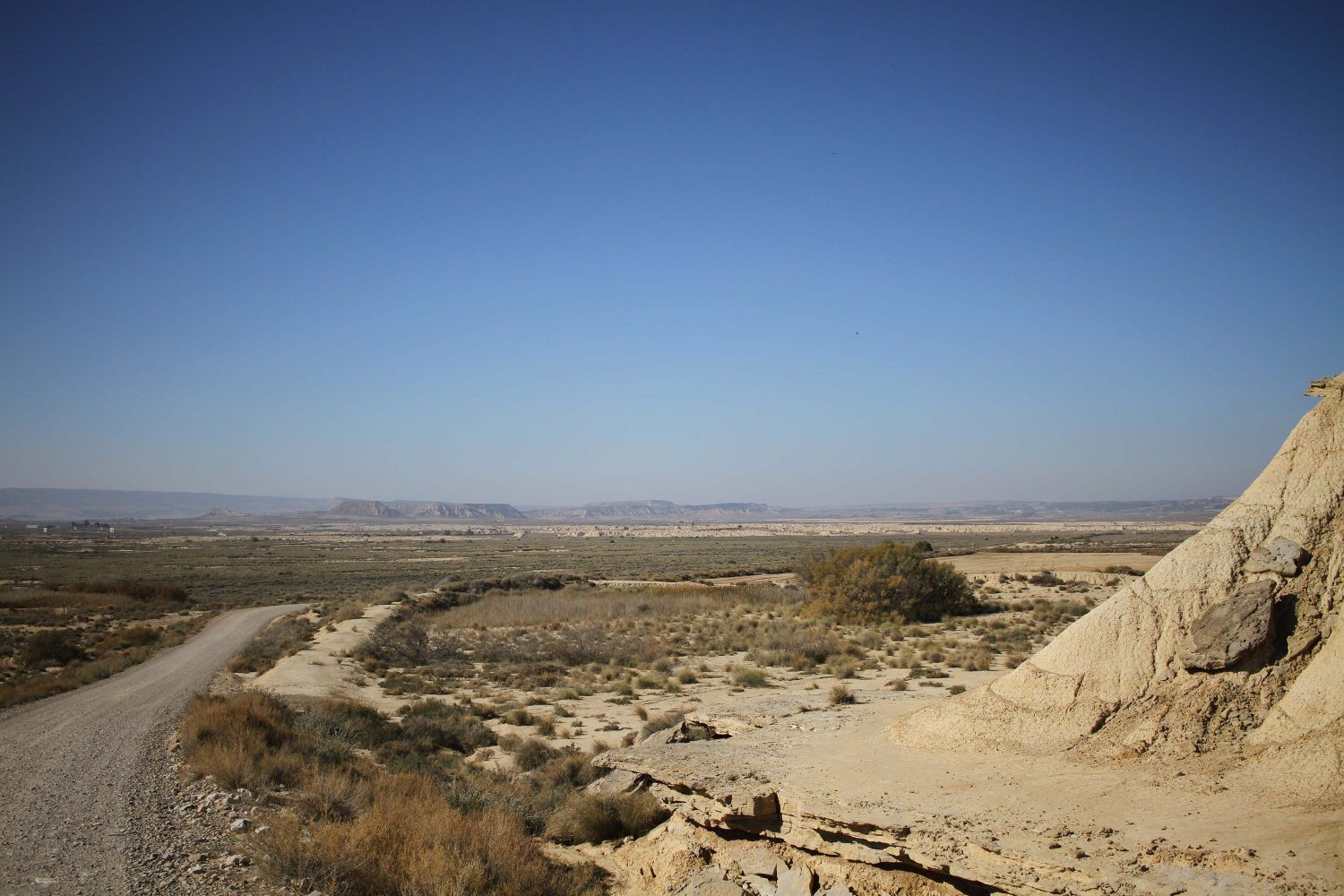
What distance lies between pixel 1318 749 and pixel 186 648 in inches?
1208

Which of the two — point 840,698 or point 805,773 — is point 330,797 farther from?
point 840,698

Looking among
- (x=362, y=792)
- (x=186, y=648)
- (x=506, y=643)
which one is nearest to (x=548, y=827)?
(x=362, y=792)

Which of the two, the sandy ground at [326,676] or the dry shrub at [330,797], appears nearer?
the dry shrub at [330,797]

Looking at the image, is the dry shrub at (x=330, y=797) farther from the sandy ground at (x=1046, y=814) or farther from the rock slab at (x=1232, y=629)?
the rock slab at (x=1232, y=629)

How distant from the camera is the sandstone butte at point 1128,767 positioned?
599 cm

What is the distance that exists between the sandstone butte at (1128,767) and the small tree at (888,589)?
2195 cm

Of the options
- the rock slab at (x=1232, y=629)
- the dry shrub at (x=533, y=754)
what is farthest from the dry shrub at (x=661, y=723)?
the rock slab at (x=1232, y=629)

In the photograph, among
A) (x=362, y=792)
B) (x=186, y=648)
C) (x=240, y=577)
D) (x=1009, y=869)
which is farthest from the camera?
(x=240, y=577)

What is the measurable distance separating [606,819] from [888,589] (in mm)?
23403

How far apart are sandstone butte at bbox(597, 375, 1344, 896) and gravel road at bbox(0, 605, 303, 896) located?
5593 millimetres

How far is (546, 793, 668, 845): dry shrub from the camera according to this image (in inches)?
379

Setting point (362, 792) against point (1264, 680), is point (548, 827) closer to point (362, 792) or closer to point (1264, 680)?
point (362, 792)

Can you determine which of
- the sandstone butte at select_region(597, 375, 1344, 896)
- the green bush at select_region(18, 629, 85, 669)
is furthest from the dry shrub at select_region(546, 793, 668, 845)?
the green bush at select_region(18, 629, 85, 669)

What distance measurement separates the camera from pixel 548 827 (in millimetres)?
9859
